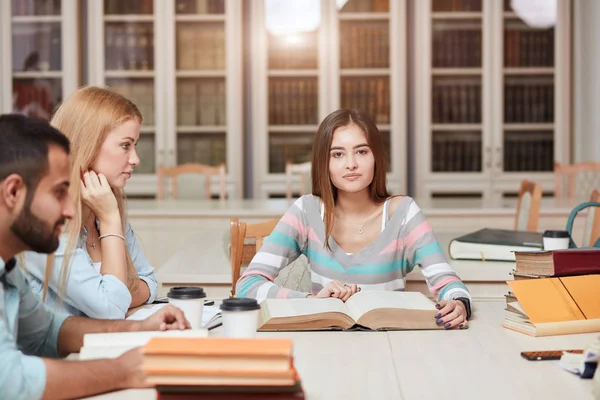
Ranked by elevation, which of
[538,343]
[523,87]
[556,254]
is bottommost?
[538,343]

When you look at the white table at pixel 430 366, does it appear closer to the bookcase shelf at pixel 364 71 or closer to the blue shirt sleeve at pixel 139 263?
the blue shirt sleeve at pixel 139 263

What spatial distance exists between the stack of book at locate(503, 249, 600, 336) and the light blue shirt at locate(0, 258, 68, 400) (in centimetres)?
83

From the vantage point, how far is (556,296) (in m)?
1.45

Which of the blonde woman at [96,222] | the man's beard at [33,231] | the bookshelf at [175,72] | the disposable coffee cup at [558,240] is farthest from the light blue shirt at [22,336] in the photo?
the bookshelf at [175,72]

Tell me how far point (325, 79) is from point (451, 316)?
3.66 m

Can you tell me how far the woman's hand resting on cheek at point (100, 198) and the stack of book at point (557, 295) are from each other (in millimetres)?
805

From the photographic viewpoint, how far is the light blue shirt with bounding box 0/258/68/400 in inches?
37.8

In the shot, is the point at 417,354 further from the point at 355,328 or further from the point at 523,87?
the point at 523,87

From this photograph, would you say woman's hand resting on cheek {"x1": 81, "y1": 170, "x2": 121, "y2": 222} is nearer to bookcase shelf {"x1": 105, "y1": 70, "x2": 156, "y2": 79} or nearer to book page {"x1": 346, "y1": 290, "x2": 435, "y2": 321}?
book page {"x1": 346, "y1": 290, "x2": 435, "y2": 321}

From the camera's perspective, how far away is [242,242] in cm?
199

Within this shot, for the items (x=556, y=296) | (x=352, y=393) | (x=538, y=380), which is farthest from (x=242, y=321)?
(x=556, y=296)

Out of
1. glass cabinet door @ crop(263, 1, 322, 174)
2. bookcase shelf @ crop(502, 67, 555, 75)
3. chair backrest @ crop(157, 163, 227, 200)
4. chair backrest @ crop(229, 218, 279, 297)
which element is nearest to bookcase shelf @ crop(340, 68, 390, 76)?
glass cabinet door @ crop(263, 1, 322, 174)

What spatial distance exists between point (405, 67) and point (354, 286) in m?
3.51

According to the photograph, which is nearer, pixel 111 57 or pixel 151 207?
pixel 151 207
